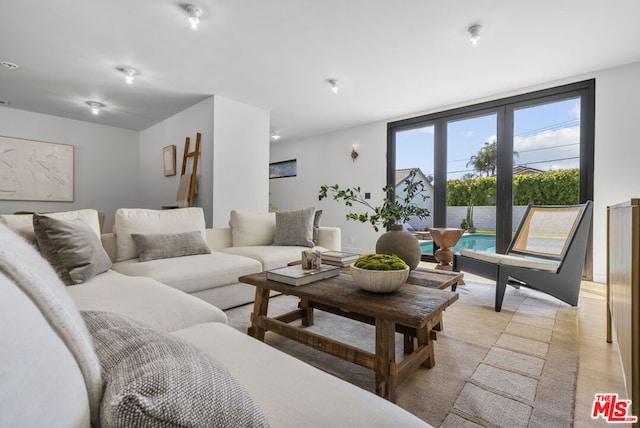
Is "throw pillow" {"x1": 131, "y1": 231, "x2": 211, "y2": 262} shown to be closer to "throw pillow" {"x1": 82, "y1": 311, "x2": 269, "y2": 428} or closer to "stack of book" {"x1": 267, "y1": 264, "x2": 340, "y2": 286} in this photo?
"stack of book" {"x1": 267, "y1": 264, "x2": 340, "y2": 286}

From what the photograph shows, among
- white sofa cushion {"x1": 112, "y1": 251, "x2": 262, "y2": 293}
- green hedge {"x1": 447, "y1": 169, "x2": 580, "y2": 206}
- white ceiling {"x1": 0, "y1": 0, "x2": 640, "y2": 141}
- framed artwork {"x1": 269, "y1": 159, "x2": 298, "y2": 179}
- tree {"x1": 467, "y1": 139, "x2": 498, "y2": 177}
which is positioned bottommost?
white sofa cushion {"x1": 112, "y1": 251, "x2": 262, "y2": 293}

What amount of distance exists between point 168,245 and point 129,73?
2342mm

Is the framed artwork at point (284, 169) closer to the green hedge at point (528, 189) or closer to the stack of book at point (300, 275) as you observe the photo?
the green hedge at point (528, 189)

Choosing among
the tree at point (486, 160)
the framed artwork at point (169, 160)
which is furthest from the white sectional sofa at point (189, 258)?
the tree at point (486, 160)

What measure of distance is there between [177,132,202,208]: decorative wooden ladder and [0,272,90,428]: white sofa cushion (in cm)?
418

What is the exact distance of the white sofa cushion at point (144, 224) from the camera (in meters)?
2.38

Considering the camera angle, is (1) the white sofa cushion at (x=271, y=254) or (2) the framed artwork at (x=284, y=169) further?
(2) the framed artwork at (x=284, y=169)

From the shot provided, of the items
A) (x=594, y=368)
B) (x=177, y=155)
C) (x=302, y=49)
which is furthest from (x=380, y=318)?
(x=177, y=155)

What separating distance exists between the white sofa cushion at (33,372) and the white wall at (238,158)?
156 inches

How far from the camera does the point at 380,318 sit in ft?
3.94

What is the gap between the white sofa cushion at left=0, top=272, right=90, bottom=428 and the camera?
0.24m

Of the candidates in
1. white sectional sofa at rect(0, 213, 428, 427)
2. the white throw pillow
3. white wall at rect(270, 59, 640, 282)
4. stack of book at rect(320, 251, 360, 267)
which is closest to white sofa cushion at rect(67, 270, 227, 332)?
white sectional sofa at rect(0, 213, 428, 427)

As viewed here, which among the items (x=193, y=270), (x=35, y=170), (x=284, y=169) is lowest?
(x=193, y=270)
